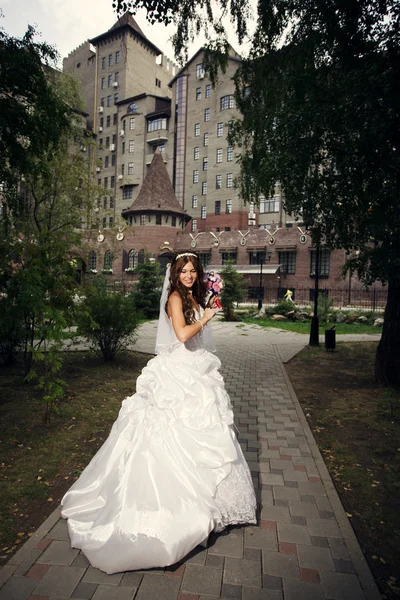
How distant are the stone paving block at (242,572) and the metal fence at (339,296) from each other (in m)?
28.8

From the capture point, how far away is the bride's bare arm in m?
3.46

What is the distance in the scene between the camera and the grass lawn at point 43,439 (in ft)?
11.6

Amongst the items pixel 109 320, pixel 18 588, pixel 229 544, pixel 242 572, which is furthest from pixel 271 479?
pixel 109 320

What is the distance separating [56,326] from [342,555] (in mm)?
4342

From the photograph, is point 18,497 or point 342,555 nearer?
point 342,555

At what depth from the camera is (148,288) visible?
72.4 feet

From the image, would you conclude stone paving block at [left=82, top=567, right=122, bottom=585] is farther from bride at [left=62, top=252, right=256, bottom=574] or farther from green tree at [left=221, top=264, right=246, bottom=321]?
green tree at [left=221, top=264, right=246, bottom=321]

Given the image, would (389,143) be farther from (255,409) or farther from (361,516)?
(361,516)

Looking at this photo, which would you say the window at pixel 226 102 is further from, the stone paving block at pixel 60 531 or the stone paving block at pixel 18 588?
the stone paving block at pixel 18 588

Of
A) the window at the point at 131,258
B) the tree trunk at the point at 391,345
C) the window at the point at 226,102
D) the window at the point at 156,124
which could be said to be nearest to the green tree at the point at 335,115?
the tree trunk at the point at 391,345

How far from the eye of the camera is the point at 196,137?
55.0 metres

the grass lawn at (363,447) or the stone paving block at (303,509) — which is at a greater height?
the stone paving block at (303,509)

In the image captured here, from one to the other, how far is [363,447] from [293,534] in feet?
8.26

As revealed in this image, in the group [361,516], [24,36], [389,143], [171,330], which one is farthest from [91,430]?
[24,36]
